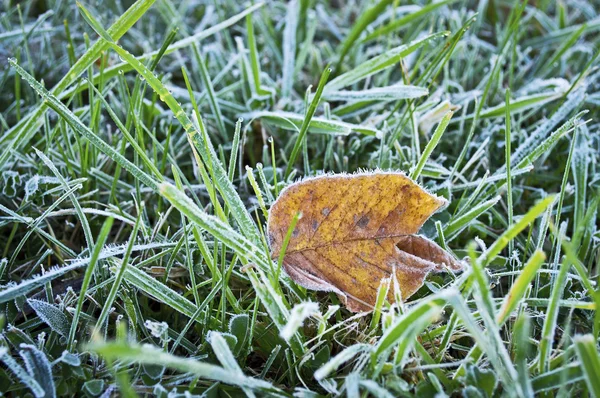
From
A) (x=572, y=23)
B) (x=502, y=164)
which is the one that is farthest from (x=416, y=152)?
(x=572, y=23)

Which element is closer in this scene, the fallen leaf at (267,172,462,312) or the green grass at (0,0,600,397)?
the green grass at (0,0,600,397)

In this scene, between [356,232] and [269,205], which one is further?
[269,205]

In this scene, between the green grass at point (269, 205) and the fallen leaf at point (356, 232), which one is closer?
the green grass at point (269, 205)
